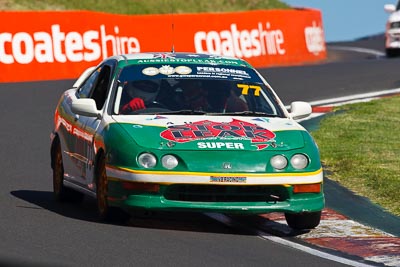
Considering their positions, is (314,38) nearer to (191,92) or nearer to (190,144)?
(191,92)

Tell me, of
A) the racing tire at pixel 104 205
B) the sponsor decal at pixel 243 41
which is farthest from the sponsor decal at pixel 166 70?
the sponsor decal at pixel 243 41

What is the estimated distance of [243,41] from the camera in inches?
1363

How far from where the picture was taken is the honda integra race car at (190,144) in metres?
10.1

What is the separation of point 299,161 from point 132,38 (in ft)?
68.2

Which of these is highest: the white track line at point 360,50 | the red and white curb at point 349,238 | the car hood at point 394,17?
the red and white curb at point 349,238

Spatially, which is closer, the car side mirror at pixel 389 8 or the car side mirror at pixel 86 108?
the car side mirror at pixel 86 108

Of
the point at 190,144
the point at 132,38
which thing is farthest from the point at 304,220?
the point at 132,38

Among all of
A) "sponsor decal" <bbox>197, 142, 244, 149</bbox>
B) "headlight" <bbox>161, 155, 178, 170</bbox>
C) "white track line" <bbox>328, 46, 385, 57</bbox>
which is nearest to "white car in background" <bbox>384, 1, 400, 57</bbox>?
"white track line" <bbox>328, 46, 385, 57</bbox>

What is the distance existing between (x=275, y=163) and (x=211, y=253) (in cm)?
119

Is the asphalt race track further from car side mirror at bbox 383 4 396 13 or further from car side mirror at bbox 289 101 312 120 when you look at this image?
car side mirror at bbox 383 4 396 13

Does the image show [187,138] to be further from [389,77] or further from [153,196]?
[389,77]

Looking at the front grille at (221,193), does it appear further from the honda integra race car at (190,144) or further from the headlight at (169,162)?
the headlight at (169,162)

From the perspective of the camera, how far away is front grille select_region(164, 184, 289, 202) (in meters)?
10.2

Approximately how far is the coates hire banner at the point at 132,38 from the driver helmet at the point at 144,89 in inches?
645
